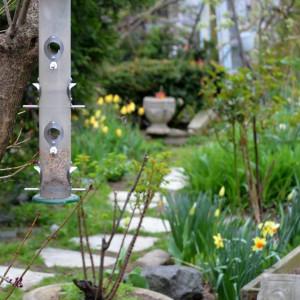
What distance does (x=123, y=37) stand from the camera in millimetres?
13961

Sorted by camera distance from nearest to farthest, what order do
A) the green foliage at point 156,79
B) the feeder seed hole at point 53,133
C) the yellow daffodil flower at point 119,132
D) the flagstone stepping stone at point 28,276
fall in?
the feeder seed hole at point 53,133
the flagstone stepping stone at point 28,276
the yellow daffodil flower at point 119,132
the green foliage at point 156,79

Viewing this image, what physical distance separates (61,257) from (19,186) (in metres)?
1.29

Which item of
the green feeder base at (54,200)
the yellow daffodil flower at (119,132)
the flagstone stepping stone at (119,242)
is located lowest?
the flagstone stepping stone at (119,242)

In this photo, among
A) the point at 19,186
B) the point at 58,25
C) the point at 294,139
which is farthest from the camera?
the point at 294,139

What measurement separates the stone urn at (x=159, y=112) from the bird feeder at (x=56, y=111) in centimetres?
893

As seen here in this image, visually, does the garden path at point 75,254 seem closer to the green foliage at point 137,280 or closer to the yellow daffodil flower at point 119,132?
the green foliage at point 137,280

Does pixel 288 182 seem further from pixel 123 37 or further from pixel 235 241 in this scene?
pixel 123 37

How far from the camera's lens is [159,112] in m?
12.0

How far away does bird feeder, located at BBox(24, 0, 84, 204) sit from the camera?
2963 mm

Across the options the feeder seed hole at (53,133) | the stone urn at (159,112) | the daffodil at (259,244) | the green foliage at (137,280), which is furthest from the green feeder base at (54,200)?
the stone urn at (159,112)

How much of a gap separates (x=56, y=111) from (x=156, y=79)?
9.73 meters

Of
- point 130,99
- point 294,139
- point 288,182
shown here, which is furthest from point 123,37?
point 288,182

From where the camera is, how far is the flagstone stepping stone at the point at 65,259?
5.49 metres

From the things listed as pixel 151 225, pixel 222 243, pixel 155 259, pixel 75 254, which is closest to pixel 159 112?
pixel 151 225
